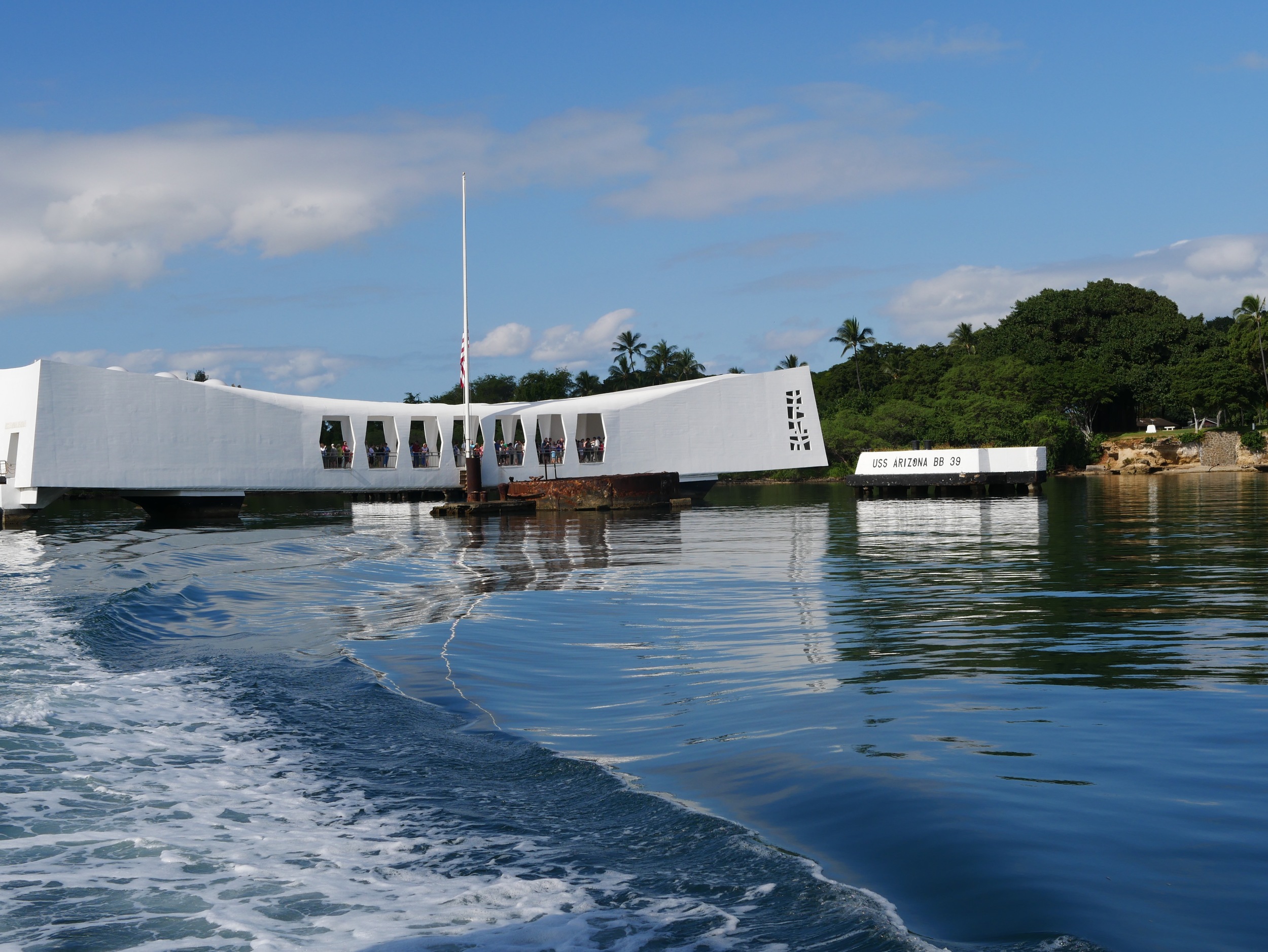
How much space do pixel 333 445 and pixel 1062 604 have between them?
106 ft

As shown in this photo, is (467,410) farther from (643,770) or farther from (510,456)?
(643,770)

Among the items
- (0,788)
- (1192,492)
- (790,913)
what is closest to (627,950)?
(790,913)

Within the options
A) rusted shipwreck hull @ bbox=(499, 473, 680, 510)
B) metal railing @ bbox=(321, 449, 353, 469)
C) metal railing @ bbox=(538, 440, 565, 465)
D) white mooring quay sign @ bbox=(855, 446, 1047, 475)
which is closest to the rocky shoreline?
white mooring quay sign @ bbox=(855, 446, 1047, 475)

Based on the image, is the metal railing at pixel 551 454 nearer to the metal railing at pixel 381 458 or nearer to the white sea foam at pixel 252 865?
the metal railing at pixel 381 458

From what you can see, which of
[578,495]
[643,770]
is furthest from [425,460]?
[643,770]

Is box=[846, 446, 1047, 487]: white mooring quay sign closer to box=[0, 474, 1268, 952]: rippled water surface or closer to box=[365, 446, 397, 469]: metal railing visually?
box=[365, 446, 397, 469]: metal railing

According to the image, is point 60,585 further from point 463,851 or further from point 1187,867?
point 1187,867

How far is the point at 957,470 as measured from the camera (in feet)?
126

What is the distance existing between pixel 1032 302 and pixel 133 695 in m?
74.4

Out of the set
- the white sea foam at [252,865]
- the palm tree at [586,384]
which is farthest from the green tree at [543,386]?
the white sea foam at [252,865]

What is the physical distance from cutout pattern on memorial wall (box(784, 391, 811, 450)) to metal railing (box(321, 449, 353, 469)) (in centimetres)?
1592

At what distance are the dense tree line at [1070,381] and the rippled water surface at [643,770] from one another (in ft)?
179

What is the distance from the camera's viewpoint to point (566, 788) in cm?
423

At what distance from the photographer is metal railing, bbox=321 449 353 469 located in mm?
35406
